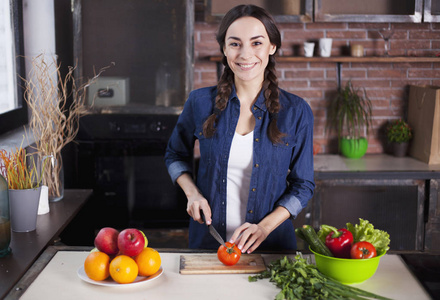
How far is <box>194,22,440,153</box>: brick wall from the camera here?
3832mm

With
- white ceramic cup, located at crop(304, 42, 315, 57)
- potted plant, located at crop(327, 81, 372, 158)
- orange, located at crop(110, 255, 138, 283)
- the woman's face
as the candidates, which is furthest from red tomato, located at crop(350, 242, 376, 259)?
white ceramic cup, located at crop(304, 42, 315, 57)

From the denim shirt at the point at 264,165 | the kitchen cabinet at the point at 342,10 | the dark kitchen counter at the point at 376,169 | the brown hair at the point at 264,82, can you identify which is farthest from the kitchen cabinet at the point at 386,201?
the brown hair at the point at 264,82

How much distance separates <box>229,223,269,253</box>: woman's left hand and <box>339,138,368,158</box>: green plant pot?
6.83 feet

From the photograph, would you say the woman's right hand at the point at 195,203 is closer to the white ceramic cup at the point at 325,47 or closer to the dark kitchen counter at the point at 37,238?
the dark kitchen counter at the point at 37,238

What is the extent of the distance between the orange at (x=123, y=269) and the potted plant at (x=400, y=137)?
2.68m

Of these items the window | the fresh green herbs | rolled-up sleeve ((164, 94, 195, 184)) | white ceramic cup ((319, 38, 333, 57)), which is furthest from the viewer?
white ceramic cup ((319, 38, 333, 57))

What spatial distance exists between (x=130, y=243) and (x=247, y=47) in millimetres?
836

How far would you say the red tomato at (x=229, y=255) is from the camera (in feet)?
5.34

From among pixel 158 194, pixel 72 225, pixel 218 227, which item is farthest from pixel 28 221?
pixel 158 194

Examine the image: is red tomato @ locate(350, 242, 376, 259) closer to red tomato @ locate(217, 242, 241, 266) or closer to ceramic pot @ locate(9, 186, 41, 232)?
red tomato @ locate(217, 242, 241, 266)

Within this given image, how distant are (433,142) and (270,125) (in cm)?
182

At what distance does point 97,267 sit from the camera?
152 centimetres

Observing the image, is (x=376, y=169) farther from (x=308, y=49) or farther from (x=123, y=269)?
(x=123, y=269)

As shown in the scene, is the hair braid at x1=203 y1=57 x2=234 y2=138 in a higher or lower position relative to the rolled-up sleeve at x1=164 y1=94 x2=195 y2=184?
higher
